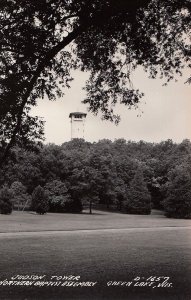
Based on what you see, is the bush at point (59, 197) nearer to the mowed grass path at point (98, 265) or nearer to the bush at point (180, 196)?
the bush at point (180, 196)

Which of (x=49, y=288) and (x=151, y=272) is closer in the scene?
(x=49, y=288)

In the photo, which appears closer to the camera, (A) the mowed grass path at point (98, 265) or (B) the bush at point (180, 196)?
(A) the mowed grass path at point (98, 265)

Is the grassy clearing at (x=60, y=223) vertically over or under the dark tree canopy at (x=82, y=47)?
under

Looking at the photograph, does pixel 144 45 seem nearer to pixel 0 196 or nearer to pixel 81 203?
pixel 0 196

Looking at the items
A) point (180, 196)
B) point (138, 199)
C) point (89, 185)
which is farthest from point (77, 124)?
point (180, 196)

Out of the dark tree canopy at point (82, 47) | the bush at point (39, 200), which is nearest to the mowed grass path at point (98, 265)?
the dark tree canopy at point (82, 47)

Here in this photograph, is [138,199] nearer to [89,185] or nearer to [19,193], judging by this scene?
[89,185]

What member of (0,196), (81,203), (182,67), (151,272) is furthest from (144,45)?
(81,203)

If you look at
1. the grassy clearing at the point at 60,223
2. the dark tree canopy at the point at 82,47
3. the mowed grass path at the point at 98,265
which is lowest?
the grassy clearing at the point at 60,223
